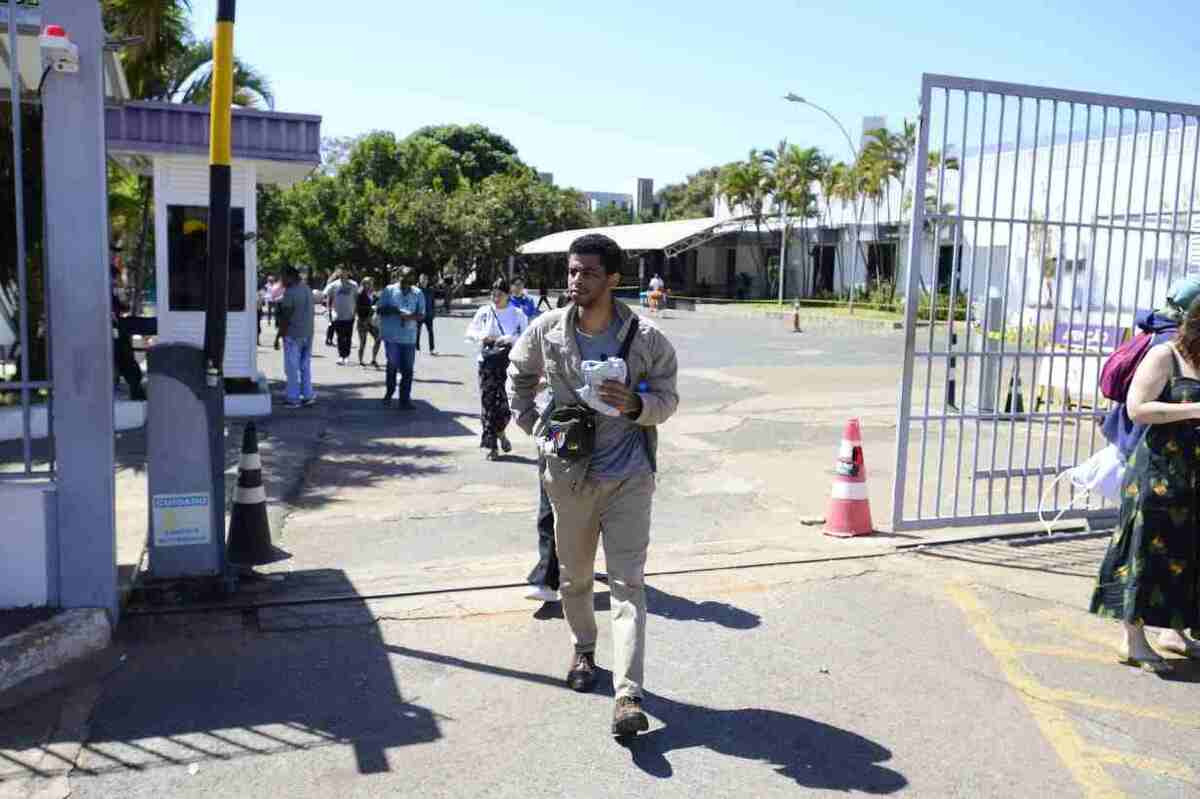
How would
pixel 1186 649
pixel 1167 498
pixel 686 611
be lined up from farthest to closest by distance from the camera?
1. pixel 686 611
2. pixel 1186 649
3. pixel 1167 498

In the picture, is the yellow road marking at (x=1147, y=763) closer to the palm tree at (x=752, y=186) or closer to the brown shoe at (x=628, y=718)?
the brown shoe at (x=628, y=718)

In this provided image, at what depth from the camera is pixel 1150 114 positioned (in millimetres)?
7391

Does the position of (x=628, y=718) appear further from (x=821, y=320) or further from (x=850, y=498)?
(x=821, y=320)

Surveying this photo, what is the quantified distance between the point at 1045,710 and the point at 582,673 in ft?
6.46

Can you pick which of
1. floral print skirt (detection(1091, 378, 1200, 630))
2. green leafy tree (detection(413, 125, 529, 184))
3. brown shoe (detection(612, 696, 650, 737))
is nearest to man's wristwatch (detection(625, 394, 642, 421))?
brown shoe (detection(612, 696, 650, 737))

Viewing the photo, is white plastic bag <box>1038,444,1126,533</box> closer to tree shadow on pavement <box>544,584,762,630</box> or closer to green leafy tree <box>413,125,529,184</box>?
tree shadow on pavement <box>544,584,762,630</box>

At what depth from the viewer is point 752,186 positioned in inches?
1833

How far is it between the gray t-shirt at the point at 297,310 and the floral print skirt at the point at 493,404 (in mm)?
4131

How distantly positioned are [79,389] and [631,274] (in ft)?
181

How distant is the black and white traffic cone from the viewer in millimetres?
6027

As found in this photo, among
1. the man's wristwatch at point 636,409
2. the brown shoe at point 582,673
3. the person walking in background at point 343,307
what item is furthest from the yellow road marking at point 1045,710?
the person walking in background at point 343,307

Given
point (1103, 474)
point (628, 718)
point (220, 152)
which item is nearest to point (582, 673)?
point (628, 718)

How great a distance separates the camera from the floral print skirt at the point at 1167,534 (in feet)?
15.8

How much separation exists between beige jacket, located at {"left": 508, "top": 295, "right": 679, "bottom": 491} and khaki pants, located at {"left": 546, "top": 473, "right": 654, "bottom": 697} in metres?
0.11
